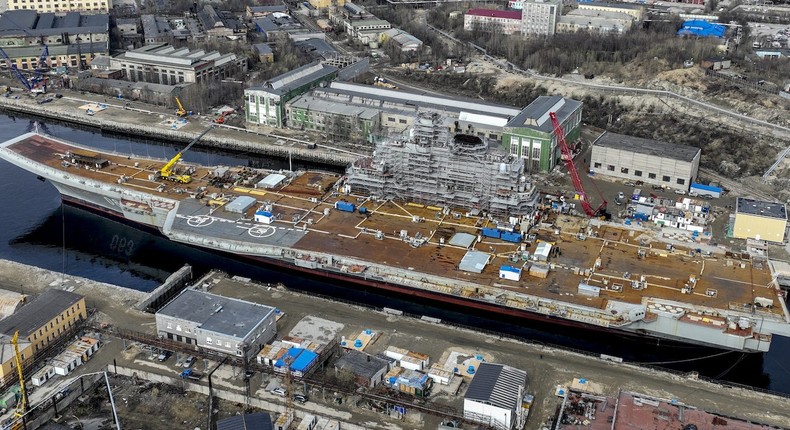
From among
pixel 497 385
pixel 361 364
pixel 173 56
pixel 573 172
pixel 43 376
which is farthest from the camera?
pixel 173 56

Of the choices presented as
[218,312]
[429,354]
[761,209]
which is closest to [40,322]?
[218,312]

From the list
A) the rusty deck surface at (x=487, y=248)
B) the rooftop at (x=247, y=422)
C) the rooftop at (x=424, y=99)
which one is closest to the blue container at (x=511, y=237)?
the rusty deck surface at (x=487, y=248)

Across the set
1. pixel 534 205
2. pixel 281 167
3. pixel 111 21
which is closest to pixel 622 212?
pixel 534 205

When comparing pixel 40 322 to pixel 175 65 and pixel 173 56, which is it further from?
pixel 173 56

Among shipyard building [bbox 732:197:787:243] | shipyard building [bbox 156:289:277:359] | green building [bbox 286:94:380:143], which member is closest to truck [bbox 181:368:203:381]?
shipyard building [bbox 156:289:277:359]

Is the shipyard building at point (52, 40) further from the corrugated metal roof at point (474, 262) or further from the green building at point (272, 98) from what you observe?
the corrugated metal roof at point (474, 262)

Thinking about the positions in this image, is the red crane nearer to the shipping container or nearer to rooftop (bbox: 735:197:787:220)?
rooftop (bbox: 735:197:787:220)
